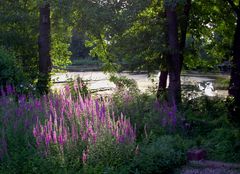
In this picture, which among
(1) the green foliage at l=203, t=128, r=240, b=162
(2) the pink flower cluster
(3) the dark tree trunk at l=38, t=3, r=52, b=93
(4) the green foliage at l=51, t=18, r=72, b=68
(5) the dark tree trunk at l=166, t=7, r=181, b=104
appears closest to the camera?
(2) the pink flower cluster

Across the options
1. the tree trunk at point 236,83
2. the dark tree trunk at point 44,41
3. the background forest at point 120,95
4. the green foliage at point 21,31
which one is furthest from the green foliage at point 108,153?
the green foliage at point 21,31

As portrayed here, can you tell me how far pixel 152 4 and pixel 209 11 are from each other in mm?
2926

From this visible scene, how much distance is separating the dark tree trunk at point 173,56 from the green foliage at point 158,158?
6.03 m

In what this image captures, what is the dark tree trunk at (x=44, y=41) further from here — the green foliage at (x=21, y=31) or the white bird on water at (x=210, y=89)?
the white bird on water at (x=210, y=89)

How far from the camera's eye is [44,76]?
47.8 feet

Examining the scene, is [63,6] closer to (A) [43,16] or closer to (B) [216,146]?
(A) [43,16]

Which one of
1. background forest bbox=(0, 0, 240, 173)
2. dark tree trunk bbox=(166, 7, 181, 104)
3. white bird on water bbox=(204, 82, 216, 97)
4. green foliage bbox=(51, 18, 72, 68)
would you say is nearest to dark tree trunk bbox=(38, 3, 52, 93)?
background forest bbox=(0, 0, 240, 173)

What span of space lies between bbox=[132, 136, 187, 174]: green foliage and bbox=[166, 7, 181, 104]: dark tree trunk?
6032mm

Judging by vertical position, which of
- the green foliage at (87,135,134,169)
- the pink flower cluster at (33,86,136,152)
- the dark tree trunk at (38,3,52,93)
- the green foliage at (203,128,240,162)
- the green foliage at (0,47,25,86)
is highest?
the dark tree trunk at (38,3,52,93)

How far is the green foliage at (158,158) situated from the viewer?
224 inches

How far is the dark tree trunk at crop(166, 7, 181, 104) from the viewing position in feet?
40.6

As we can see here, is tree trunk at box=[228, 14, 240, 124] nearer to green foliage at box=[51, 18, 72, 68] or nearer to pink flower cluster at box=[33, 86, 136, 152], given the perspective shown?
pink flower cluster at box=[33, 86, 136, 152]

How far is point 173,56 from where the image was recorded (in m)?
12.7

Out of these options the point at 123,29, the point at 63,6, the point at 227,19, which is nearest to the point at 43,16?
the point at 63,6
